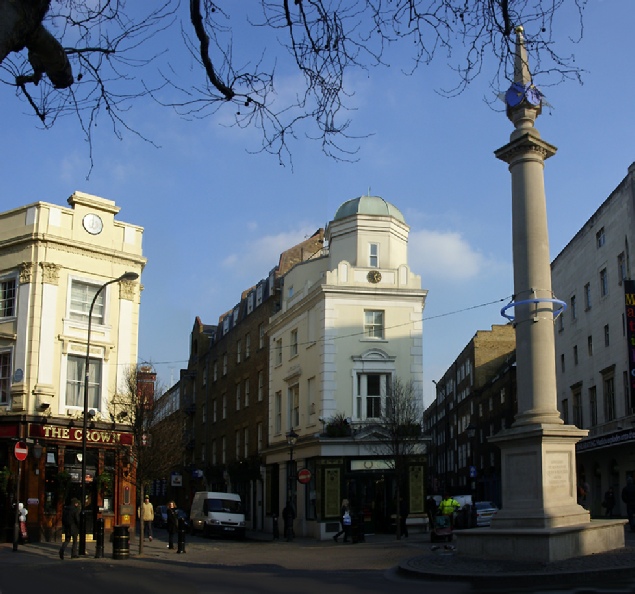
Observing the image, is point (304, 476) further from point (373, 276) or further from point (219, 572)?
point (219, 572)

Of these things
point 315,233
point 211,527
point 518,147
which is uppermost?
point 315,233

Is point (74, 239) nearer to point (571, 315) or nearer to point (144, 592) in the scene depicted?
Result: point (144, 592)

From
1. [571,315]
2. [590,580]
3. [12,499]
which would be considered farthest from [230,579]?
[571,315]

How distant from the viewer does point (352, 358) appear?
4088 cm

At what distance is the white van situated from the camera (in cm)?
4103

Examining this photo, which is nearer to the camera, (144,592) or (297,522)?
(144,592)

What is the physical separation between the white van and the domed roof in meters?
15.2

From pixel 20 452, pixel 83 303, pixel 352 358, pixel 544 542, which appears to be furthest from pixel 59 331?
pixel 544 542

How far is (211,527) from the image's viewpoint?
4100 cm

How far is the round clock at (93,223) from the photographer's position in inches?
1479

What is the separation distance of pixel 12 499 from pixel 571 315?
32.4 m

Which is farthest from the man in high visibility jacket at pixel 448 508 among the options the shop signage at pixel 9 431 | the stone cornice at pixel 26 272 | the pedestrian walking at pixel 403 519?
the stone cornice at pixel 26 272

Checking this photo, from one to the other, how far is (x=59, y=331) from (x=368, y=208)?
53.4 ft

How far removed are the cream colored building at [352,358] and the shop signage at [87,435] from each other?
8754mm
